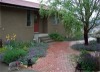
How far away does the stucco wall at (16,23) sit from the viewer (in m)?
15.3

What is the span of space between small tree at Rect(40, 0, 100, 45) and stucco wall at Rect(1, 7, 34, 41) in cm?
283

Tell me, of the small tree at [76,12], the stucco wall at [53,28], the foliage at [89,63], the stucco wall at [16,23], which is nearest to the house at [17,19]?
the stucco wall at [16,23]

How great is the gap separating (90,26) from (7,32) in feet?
21.2

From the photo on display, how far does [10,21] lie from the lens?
15.8 meters

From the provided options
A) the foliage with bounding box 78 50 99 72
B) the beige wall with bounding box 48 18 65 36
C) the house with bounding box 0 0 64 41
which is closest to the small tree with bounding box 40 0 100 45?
the house with bounding box 0 0 64 41

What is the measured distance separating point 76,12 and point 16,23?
5179mm

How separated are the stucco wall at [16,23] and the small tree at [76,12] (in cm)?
283

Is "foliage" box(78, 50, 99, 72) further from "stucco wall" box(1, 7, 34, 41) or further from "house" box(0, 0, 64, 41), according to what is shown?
"stucco wall" box(1, 7, 34, 41)

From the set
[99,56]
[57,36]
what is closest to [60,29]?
[57,36]

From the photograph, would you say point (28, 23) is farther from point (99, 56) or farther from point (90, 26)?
point (99, 56)

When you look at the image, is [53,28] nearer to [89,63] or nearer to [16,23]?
[16,23]

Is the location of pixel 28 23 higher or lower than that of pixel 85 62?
higher

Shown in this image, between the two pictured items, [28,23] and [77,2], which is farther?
[28,23]

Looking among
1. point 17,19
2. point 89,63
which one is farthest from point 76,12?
point 89,63
